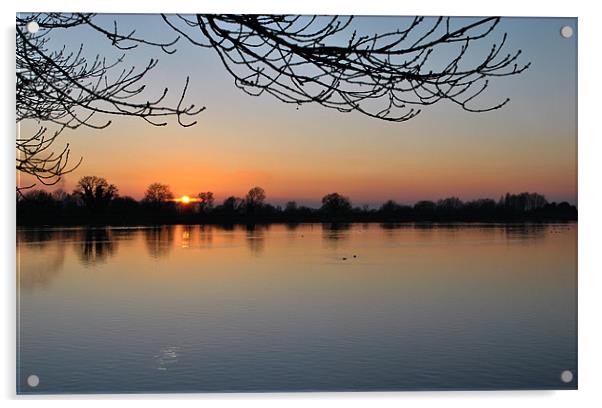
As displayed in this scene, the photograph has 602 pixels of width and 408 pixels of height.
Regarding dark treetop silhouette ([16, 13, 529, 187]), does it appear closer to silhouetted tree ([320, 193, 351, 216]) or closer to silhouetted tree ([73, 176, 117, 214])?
silhouetted tree ([73, 176, 117, 214])

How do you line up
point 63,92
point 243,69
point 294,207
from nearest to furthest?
point 63,92 < point 243,69 < point 294,207

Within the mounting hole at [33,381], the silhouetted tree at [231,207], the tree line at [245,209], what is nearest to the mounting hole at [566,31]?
the tree line at [245,209]

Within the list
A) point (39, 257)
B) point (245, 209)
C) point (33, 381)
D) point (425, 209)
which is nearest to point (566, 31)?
point (425, 209)

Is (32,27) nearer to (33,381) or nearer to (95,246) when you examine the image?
(95,246)

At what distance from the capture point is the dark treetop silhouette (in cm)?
424

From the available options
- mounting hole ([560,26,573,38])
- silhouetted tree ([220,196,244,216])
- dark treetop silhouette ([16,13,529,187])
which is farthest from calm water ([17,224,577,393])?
mounting hole ([560,26,573,38])

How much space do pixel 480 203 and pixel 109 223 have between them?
2.08 meters

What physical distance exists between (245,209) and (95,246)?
86cm

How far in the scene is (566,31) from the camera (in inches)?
174

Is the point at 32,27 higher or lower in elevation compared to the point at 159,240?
higher

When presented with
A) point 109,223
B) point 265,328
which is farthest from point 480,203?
point 109,223

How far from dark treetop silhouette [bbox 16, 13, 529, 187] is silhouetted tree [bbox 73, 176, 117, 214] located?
5.3 inches

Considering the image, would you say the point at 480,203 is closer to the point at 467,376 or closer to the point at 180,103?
the point at 467,376
